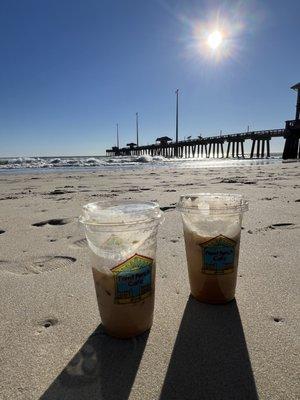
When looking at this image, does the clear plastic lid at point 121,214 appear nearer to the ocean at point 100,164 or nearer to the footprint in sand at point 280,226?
the footprint in sand at point 280,226

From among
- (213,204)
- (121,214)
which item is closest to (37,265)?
(121,214)

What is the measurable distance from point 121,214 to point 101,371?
591 mm

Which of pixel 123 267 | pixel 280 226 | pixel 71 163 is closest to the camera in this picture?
pixel 123 267

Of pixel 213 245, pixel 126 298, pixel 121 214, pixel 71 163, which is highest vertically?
pixel 121 214

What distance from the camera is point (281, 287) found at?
1.65 m

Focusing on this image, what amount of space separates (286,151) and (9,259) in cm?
2772

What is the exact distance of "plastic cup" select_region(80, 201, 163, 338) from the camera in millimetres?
1208

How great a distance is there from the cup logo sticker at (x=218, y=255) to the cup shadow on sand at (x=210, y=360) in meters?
0.19

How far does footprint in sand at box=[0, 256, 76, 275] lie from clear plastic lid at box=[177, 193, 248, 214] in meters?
0.96

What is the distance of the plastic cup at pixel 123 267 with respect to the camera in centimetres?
121

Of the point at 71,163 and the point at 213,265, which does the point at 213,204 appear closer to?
the point at 213,265

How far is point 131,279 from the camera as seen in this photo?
4.00 feet

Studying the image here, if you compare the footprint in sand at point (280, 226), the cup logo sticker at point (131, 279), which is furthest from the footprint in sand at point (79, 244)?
the footprint in sand at point (280, 226)

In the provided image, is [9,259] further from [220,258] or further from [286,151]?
[286,151]
